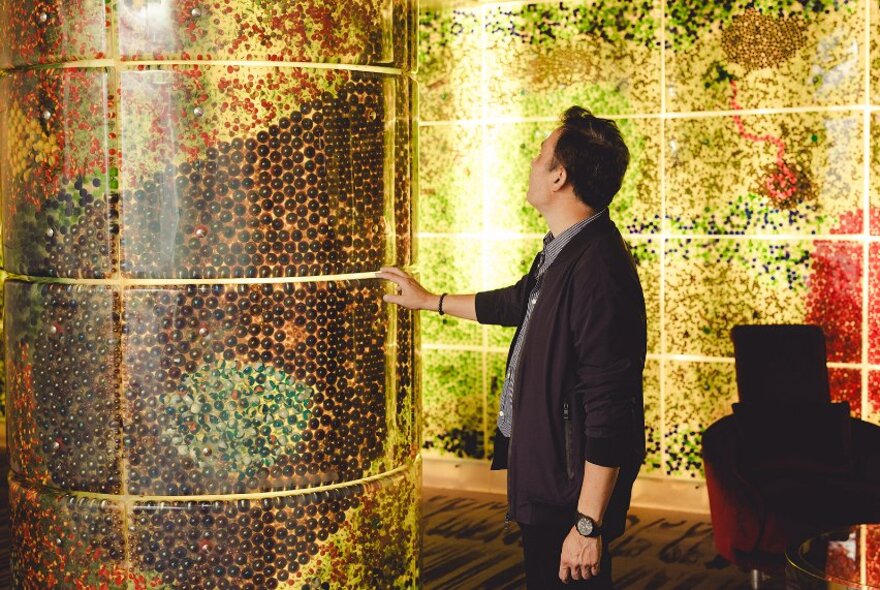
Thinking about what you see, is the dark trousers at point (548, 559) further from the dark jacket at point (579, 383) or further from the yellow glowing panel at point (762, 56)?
the yellow glowing panel at point (762, 56)

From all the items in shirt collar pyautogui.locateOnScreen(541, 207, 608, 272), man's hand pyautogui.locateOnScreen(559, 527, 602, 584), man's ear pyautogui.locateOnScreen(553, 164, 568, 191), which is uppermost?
man's ear pyautogui.locateOnScreen(553, 164, 568, 191)

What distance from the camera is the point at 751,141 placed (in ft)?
18.1

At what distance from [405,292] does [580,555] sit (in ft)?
2.80

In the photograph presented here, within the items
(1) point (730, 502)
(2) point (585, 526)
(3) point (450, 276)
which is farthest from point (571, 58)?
(2) point (585, 526)

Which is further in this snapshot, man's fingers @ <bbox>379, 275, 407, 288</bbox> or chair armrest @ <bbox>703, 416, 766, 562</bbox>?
A: chair armrest @ <bbox>703, 416, 766, 562</bbox>

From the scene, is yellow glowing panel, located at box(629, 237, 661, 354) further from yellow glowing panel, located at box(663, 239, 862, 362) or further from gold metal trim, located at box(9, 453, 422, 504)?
gold metal trim, located at box(9, 453, 422, 504)

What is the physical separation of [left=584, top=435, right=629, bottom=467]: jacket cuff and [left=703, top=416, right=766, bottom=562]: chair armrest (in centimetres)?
225

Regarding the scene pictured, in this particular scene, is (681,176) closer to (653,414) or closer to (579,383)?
(653,414)

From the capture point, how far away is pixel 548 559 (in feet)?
8.16

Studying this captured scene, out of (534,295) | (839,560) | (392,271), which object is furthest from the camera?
(839,560)

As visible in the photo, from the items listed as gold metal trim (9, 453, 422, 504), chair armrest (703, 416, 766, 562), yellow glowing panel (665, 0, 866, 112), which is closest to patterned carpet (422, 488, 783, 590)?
chair armrest (703, 416, 766, 562)

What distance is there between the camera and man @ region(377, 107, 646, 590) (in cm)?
235

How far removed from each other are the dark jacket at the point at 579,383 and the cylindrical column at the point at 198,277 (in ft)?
1.75

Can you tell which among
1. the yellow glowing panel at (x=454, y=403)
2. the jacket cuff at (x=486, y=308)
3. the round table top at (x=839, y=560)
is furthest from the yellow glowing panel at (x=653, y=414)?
the jacket cuff at (x=486, y=308)
